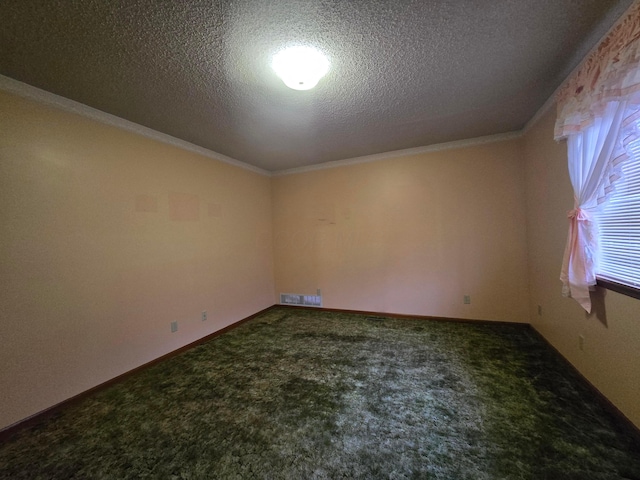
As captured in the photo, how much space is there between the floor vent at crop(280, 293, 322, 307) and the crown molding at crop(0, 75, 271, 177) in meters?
2.69

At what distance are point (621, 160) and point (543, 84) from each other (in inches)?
42.3

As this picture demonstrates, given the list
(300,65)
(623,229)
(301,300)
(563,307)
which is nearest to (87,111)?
(300,65)

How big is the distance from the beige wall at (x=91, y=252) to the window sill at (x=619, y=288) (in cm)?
386

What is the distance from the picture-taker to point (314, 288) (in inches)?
170

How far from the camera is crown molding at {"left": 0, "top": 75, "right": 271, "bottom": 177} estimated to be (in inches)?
69.7

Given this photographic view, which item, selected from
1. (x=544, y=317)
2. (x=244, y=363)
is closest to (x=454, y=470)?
(x=244, y=363)

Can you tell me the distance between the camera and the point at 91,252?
216cm

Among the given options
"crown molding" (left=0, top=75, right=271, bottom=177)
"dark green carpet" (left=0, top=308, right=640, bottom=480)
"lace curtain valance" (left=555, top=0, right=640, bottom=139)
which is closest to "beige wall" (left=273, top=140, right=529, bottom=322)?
"dark green carpet" (left=0, top=308, right=640, bottom=480)

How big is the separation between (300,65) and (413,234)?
9.04 ft

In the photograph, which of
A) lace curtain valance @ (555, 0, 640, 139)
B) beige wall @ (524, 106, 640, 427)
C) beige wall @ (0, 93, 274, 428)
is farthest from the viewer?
beige wall @ (0, 93, 274, 428)

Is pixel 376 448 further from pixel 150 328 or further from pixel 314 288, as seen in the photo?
pixel 314 288

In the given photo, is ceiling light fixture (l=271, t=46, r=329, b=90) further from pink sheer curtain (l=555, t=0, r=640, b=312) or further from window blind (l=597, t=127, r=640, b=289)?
window blind (l=597, t=127, r=640, b=289)

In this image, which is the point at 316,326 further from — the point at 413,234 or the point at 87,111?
the point at 87,111

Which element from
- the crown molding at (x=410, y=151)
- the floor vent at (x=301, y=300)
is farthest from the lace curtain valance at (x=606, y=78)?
the floor vent at (x=301, y=300)
